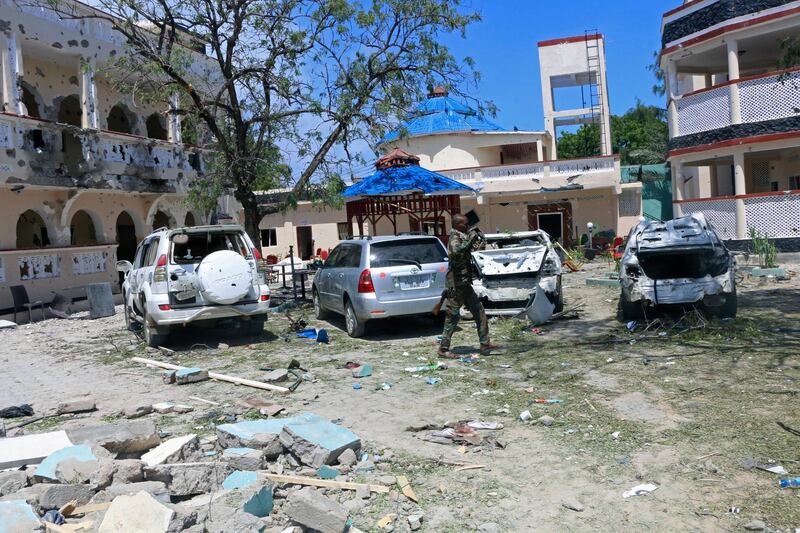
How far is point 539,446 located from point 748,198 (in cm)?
1622

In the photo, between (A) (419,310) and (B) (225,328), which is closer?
(A) (419,310)

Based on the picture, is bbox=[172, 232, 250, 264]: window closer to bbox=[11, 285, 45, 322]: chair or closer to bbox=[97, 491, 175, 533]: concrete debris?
bbox=[11, 285, 45, 322]: chair

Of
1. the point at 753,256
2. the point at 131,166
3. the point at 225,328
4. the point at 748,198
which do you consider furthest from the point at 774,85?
the point at 131,166

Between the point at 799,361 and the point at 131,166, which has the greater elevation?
the point at 131,166

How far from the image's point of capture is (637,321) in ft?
32.4

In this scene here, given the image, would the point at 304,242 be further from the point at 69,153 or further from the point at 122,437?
the point at 122,437

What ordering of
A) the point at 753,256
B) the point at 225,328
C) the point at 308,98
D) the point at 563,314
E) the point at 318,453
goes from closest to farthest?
the point at 318,453 < the point at 563,314 < the point at 225,328 < the point at 308,98 < the point at 753,256

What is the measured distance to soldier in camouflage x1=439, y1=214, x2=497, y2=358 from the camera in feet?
27.7

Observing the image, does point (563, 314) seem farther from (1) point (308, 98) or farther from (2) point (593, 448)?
(1) point (308, 98)

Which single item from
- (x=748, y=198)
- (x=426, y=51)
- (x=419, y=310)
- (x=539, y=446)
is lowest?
(x=539, y=446)

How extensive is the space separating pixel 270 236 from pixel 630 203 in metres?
17.3

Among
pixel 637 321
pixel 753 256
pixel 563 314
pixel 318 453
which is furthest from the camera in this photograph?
pixel 753 256

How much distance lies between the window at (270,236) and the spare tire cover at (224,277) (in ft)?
75.6

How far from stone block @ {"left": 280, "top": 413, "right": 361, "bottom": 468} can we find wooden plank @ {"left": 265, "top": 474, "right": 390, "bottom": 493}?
268 mm
